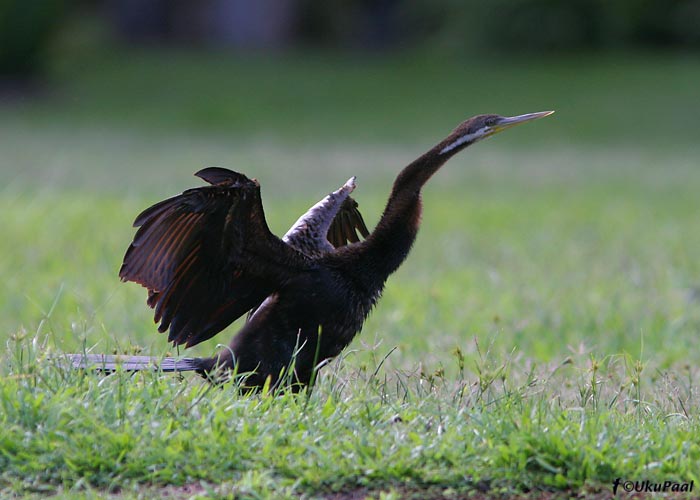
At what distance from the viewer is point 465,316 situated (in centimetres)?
703

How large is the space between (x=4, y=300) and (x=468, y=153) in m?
13.4

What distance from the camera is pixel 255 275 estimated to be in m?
4.48

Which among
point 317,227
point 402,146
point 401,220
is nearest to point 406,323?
point 317,227

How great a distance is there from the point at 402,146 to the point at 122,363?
1601cm

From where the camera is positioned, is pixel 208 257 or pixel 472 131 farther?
pixel 472 131

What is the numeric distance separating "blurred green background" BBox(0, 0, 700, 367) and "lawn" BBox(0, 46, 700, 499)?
0.06 meters

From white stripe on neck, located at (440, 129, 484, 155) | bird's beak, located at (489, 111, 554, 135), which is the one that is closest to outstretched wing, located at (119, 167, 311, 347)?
white stripe on neck, located at (440, 129, 484, 155)

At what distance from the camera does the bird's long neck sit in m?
4.57

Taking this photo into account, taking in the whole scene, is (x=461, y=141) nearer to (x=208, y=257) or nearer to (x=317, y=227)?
(x=317, y=227)

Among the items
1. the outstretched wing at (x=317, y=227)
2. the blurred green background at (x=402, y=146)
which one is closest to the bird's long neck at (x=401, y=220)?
the outstretched wing at (x=317, y=227)

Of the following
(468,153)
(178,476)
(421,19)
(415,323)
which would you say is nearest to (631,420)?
(178,476)

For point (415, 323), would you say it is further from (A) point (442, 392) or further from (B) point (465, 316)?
(A) point (442, 392)

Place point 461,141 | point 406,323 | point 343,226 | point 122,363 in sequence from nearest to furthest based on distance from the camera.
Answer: point 122,363, point 461,141, point 343,226, point 406,323

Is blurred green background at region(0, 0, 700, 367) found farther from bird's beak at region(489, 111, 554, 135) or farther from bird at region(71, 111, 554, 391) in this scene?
bird's beak at region(489, 111, 554, 135)
